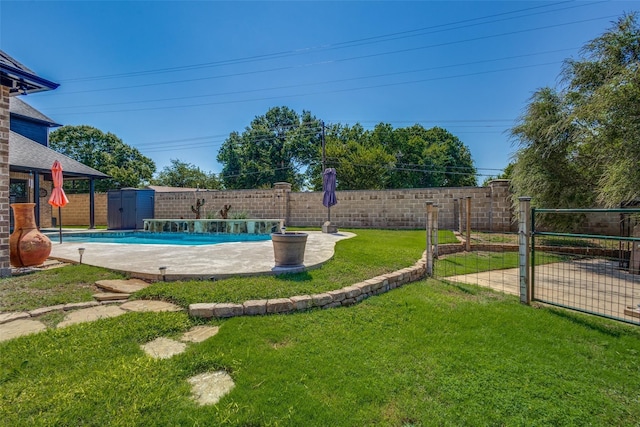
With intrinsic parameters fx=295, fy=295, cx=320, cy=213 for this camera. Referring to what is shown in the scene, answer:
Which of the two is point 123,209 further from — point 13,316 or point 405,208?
point 405,208

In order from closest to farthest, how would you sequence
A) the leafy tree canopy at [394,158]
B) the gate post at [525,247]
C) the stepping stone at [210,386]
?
1. the stepping stone at [210,386]
2. the gate post at [525,247]
3. the leafy tree canopy at [394,158]

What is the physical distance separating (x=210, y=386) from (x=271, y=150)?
101 feet

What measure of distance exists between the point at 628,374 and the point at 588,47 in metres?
10.3

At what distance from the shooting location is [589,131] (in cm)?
852

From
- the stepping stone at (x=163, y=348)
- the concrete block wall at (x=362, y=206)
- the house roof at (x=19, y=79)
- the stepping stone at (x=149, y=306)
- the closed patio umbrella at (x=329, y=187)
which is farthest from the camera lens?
the concrete block wall at (x=362, y=206)

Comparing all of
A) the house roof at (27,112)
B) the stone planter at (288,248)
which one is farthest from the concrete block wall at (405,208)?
the house roof at (27,112)

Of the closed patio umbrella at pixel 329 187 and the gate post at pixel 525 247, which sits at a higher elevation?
the closed patio umbrella at pixel 329 187

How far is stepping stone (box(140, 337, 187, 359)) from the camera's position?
8.15ft

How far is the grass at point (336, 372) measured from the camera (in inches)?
72.4

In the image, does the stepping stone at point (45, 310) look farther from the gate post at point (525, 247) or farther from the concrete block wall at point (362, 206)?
the concrete block wall at point (362, 206)

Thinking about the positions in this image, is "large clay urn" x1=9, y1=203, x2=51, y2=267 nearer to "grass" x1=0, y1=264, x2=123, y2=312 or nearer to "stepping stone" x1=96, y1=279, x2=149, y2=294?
"grass" x1=0, y1=264, x2=123, y2=312

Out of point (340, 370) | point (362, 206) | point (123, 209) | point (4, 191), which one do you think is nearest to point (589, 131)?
point (362, 206)

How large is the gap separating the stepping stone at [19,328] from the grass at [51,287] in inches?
16.9

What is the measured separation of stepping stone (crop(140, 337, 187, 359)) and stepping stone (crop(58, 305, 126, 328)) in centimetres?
87
